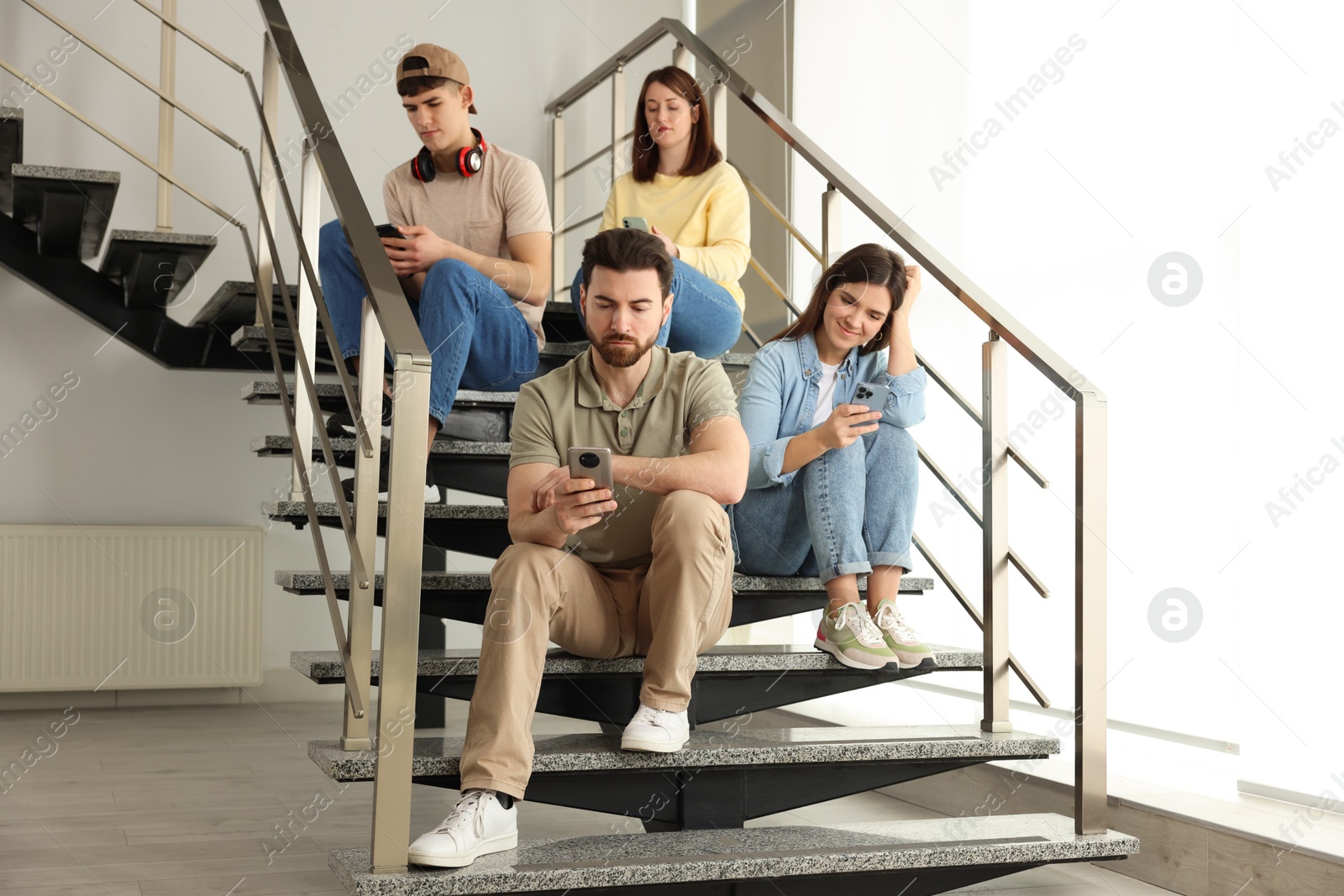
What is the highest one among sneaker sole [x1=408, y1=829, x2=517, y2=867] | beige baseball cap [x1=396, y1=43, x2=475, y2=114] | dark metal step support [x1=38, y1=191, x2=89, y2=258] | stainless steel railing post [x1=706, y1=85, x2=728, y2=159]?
stainless steel railing post [x1=706, y1=85, x2=728, y2=159]

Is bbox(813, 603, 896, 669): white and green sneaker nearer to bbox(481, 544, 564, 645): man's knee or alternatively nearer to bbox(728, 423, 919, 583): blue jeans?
bbox(728, 423, 919, 583): blue jeans

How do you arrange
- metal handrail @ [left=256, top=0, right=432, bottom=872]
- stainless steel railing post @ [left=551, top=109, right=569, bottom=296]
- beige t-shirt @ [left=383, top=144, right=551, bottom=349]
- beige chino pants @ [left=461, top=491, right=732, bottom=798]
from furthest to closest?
stainless steel railing post @ [left=551, top=109, right=569, bottom=296], beige t-shirt @ [left=383, top=144, right=551, bottom=349], beige chino pants @ [left=461, top=491, right=732, bottom=798], metal handrail @ [left=256, top=0, right=432, bottom=872]

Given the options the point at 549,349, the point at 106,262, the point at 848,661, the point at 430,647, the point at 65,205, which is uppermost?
the point at 65,205

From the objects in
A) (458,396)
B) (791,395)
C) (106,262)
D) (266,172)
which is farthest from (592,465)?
(106,262)

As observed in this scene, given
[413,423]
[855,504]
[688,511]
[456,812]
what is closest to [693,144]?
[855,504]

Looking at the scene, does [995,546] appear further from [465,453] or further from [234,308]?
[234,308]

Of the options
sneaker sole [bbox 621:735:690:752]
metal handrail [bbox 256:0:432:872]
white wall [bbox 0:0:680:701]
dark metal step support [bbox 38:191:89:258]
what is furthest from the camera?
white wall [bbox 0:0:680:701]

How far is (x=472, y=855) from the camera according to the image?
143 centimetres

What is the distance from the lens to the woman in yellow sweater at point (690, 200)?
2410 millimetres

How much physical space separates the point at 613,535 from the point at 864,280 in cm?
64

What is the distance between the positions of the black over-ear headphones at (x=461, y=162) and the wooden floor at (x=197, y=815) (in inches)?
50.9

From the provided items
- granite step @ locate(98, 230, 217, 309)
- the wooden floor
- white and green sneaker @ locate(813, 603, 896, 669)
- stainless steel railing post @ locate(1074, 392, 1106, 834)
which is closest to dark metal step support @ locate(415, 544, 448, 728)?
the wooden floor

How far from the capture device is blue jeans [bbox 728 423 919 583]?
189 cm

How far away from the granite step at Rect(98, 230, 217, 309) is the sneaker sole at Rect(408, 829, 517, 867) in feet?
5.69
